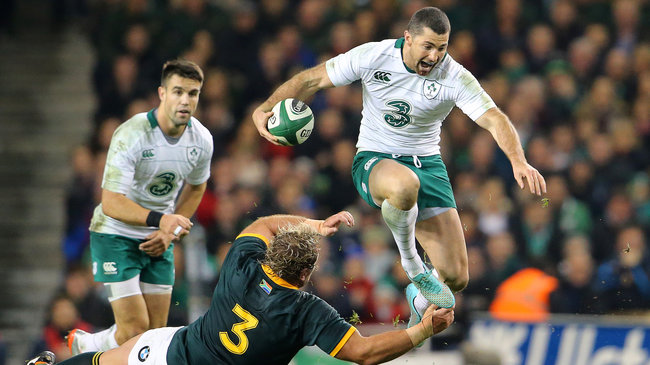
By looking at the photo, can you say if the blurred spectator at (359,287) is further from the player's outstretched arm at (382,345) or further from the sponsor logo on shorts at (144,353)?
the player's outstretched arm at (382,345)

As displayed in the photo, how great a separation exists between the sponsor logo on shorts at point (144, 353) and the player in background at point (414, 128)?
1563 mm

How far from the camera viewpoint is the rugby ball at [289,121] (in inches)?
255

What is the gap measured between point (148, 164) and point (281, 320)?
6.09ft

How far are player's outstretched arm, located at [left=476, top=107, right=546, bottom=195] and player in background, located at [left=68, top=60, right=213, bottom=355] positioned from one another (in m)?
2.11

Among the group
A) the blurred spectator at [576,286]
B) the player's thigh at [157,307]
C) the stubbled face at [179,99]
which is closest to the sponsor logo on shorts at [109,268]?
the player's thigh at [157,307]

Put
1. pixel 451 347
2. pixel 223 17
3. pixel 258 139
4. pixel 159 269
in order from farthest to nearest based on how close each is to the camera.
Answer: pixel 223 17 → pixel 258 139 → pixel 451 347 → pixel 159 269

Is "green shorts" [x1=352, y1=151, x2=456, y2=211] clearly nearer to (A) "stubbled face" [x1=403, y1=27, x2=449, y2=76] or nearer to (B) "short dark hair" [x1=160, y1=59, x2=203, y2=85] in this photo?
(A) "stubbled face" [x1=403, y1=27, x2=449, y2=76]

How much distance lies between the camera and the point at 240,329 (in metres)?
5.88

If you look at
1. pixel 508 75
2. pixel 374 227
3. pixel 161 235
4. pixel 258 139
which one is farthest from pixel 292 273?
pixel 508 75

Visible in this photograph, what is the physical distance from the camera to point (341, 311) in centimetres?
919

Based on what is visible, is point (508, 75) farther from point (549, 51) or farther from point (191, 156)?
point (191, 156)

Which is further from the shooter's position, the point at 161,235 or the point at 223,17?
the point at 223,17

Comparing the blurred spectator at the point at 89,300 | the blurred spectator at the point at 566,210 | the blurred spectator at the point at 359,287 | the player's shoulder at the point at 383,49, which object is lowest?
the blurred spectator at the point at 89,300

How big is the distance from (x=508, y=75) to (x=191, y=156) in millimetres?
5363
